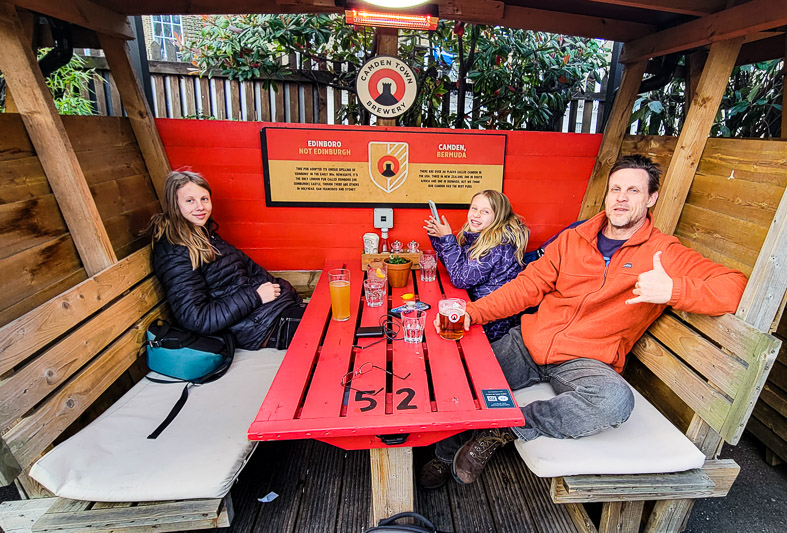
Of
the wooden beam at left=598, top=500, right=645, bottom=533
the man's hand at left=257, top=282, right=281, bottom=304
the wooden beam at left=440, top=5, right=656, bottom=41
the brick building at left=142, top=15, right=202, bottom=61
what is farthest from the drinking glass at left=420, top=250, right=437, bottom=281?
the brick building at left=142, top=15, right=202, bottom=61

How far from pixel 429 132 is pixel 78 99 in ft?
10.9

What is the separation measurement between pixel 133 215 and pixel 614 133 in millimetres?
3097

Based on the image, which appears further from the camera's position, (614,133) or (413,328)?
(614,133)

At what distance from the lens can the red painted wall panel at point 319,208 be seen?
115 inches

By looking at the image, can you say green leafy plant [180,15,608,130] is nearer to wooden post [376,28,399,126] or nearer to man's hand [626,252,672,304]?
wooden post [376,28,399,126]

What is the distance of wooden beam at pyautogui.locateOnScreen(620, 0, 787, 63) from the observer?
2.01m

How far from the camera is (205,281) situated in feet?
7.79

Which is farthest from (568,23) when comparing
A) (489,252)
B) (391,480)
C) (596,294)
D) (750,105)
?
(391,480)

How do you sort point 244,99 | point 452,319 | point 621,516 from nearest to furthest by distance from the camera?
point 621,516, point 452,319, point 244,99

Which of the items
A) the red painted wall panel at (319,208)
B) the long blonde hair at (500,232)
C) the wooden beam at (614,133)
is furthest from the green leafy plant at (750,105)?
the long blonde hair at (500,232)

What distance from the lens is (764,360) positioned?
1.55m

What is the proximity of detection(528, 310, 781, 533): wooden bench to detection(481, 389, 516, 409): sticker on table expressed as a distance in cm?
40

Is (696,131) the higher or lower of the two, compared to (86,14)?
lower

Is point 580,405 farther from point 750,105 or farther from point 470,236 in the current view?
point 750,105
